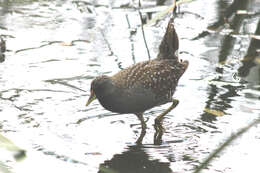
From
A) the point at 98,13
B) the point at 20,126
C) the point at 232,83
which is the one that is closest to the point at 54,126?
the point at 20,126

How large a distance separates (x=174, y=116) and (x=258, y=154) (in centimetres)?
122

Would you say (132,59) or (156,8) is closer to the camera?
(132,59)

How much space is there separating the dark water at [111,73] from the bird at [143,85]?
296 mm

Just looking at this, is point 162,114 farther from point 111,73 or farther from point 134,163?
point 111,73

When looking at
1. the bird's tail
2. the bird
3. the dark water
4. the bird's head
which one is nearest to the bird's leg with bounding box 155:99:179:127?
the bird

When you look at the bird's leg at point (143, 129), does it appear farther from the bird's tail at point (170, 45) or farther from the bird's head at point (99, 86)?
the bird's tail at point (170, 45)

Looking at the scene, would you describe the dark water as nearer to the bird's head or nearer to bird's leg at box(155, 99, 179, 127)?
bird's leg at box(155, 99, 179, 127)

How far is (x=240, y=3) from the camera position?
9.35 meters

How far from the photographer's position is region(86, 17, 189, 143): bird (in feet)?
17.0

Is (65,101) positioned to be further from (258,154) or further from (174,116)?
(258,154)

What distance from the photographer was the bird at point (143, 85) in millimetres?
5195

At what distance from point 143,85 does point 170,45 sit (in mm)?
616

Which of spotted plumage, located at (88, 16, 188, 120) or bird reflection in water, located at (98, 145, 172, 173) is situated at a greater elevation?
spotted plumage, located at (88, 16, 188, 120)

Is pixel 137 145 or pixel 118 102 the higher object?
pixel 118 102
